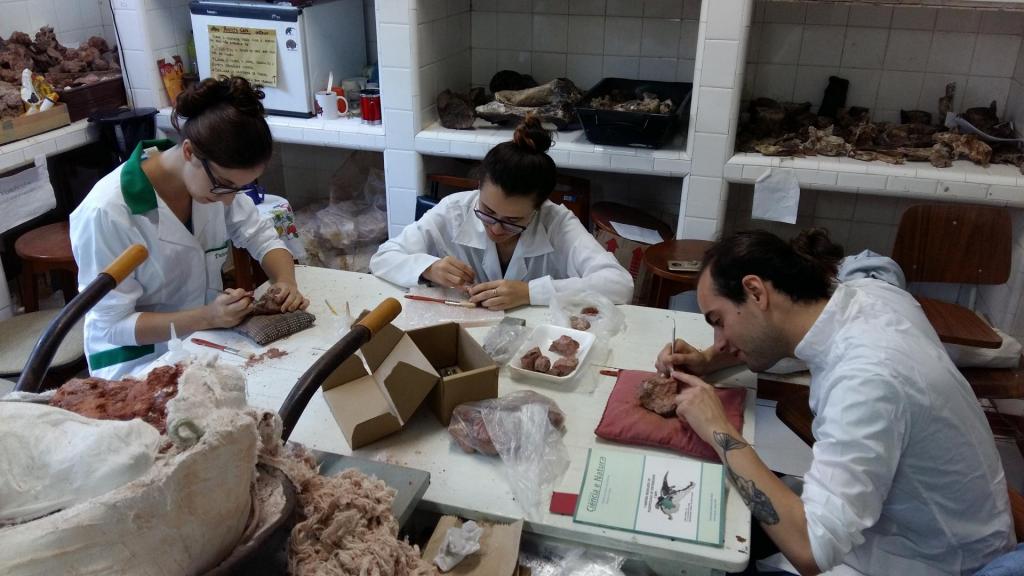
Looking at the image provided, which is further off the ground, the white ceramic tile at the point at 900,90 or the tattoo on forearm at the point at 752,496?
the white ceramic tile at the point at 900,90

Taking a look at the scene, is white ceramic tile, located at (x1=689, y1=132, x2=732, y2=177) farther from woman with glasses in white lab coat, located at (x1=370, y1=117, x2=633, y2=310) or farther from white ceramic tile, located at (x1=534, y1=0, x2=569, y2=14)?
white ceramic tile, located at (x1=534, y1=0, x2=569, y2=14)

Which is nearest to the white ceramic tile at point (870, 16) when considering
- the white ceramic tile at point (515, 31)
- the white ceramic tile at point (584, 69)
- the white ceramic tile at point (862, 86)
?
the white ceramic tile at point (862, 86)

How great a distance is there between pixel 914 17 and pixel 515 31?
1.82m

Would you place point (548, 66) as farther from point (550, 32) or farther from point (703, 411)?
point (703, 411)

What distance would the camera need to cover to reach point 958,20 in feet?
10.5

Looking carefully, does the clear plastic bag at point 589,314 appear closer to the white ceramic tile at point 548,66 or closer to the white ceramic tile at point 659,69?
the white ceramic tile at point 659,69

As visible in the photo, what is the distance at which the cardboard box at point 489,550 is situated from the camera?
4.15 feet

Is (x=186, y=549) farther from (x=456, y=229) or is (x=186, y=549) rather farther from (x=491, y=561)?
(x=456, y=229)

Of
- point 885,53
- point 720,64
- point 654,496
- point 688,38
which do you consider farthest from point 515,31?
point 654,496

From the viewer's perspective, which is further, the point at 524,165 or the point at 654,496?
the point at 524,165

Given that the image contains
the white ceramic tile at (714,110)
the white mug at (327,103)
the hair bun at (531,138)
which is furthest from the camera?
the white mug at (327,103)

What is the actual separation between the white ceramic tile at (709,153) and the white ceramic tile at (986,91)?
1210mm

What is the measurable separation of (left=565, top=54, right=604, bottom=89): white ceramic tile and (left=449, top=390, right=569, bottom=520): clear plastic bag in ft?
8.22

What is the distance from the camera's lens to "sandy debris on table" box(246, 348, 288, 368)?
1805 mm
